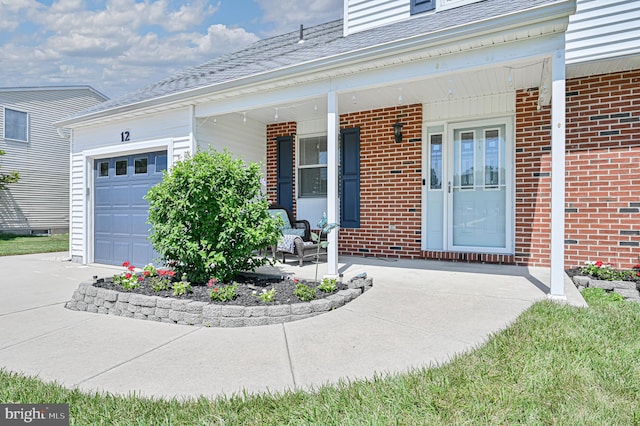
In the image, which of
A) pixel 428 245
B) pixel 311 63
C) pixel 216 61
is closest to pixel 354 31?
pixel 311 63

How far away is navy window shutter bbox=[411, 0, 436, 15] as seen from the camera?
6.67 metres

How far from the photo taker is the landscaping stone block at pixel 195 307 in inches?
141

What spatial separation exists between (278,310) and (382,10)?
6.02 m

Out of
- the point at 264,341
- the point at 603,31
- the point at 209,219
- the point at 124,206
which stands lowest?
the point at 264,341

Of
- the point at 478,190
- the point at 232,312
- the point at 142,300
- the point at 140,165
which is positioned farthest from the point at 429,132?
the point at 140,165

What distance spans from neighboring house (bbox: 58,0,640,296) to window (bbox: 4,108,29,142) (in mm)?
9875

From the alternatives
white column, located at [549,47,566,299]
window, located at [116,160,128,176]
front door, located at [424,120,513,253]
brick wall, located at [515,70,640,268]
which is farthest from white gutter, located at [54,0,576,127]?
front door, located at [424,120,513,253]

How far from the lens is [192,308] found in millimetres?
3600

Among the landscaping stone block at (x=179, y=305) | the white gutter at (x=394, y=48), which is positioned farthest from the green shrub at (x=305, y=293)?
the white gutter at (x=394, y=48)

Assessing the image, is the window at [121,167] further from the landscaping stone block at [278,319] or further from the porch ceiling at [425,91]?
the landscaping stone block at [278,319]

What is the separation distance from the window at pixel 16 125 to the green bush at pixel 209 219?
1460 cm

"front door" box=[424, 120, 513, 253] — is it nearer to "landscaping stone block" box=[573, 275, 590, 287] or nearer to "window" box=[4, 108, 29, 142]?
"landscaping stone block" box=[573, 275, 590, 287]

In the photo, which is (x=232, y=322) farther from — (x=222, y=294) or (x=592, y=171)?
(x=592, y=171)

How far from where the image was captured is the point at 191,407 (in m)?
2.02
